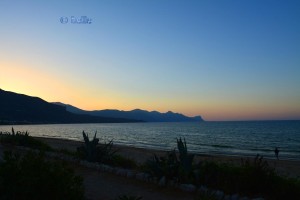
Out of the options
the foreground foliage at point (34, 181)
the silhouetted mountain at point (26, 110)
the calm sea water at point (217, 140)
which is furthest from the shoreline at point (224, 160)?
the silhouetted mountain at point (26, 110)

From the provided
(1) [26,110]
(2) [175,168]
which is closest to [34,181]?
(2) [175,168]

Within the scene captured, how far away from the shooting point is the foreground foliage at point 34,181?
15.5 feet

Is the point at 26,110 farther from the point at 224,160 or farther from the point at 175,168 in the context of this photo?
the point at 175,168

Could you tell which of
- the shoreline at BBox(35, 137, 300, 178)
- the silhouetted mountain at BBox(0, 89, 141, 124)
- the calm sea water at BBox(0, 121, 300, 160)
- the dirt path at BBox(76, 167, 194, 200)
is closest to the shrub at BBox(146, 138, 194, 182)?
the dirt path at BBox(76, 167, 194, 200)

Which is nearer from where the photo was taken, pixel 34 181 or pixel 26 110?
pixel 34 181

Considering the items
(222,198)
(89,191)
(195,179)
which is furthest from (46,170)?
(195,179)

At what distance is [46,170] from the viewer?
4.99m

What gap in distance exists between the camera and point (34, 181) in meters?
4.72

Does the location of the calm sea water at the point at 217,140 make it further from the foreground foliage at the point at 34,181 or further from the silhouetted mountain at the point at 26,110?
the silhouetted mountain at the point at 26,110

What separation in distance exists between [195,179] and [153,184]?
1015 mm

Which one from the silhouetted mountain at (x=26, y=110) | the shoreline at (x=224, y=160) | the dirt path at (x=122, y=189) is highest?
the silhouetted mountain at (x=26, y=110)

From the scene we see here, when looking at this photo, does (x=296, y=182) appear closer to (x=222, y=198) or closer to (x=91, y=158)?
(x=222, y=198)

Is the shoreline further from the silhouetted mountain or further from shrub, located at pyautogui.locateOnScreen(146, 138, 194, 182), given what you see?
the silhouetted mountain

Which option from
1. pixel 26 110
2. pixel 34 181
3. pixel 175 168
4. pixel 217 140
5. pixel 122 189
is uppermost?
pixel 26 110
